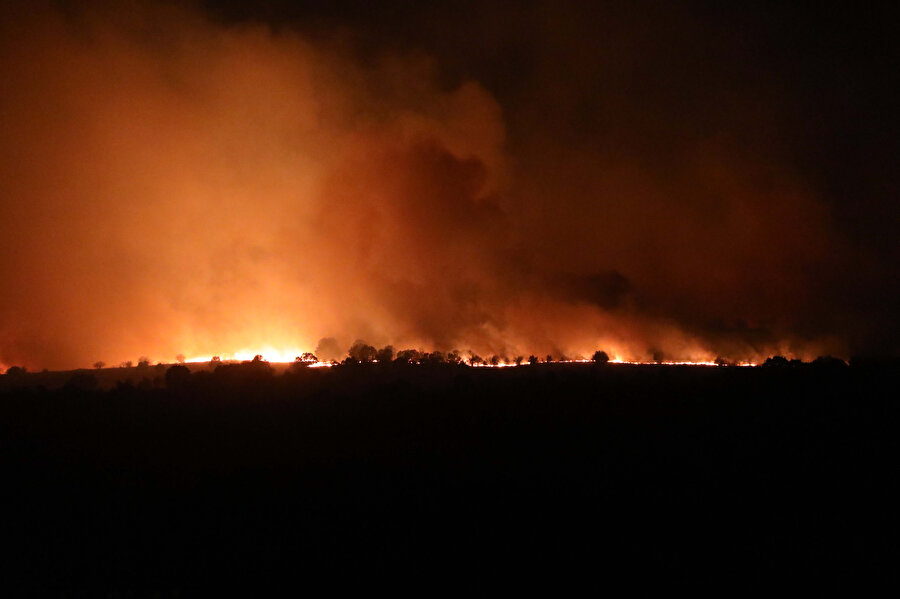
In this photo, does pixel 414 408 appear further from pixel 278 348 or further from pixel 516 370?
pixel 278 348

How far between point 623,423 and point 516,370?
31.9 feet

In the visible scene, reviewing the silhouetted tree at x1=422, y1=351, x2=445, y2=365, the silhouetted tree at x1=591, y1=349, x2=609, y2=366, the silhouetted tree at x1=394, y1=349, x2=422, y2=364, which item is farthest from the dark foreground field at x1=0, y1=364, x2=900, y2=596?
the silhouetted tree at x1=591, y1=349, x2=609, y2=366

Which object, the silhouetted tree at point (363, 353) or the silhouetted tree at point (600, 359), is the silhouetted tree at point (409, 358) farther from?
the silhouetted tree at point (600, 359)

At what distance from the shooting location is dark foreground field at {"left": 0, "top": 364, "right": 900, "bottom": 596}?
734 cm

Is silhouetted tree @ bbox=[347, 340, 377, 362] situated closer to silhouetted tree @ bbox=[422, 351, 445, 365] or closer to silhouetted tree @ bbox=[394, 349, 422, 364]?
silhouetted tree @ bbox=[394, 349, 422, 364]

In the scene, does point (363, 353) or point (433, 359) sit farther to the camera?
point (363, 353)

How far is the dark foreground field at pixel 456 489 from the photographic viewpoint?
7336 mm

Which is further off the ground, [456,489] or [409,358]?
[409,358]

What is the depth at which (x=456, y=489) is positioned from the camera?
967cm

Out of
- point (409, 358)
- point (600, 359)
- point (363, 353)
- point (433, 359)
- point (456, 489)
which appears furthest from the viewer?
point (600, 359)

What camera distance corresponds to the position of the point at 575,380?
19844mm

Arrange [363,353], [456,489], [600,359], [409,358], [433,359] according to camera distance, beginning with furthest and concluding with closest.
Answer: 1. [600,359]
2. [363,353]
3. [409,358]
4. [433,359]
5. [456,489]

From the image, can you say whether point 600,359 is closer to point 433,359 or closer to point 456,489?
point 433,359

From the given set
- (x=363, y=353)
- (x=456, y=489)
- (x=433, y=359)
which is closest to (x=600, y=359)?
(x=433, y=359)
